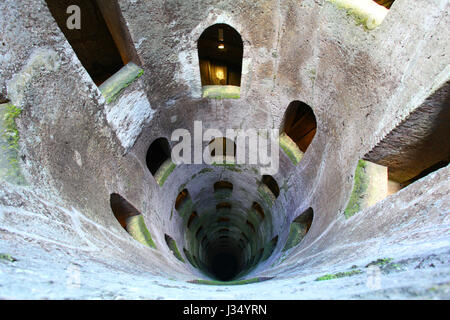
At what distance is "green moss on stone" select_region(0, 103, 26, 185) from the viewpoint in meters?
2.30

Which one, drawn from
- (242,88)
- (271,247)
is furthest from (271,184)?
(242,88)

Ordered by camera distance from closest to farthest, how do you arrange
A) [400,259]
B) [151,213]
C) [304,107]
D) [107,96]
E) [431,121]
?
1. [400,259]
2. [431,121]
3. [107,96]
4. [151,213]
5. [304,107]

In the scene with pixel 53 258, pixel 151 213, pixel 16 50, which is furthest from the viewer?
pixel 151 213

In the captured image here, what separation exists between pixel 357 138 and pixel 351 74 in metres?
0.87

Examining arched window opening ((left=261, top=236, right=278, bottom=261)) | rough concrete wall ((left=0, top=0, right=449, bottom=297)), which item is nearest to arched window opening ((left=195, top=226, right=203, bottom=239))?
arched window opening ((left=261, top=236, right=278, bottom=261))

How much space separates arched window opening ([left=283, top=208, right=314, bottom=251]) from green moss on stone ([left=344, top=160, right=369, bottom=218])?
218cm

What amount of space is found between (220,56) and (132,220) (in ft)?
26.6

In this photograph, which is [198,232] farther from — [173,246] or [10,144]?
[10,144]

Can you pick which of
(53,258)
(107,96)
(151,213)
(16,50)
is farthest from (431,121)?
A: (151,213)

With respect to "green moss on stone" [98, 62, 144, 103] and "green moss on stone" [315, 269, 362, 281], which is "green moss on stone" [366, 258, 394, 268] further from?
"green moss on stone" [98, 62, 144, 103]

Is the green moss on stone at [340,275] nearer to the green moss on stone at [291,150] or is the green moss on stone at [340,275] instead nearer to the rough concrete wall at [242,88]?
the rough concrete wall at [242,88]

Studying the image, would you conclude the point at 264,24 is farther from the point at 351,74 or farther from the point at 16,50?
the point at 16,50

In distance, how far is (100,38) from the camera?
21.7 feet

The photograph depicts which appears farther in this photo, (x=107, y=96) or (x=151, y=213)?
(x=151, y=213)
